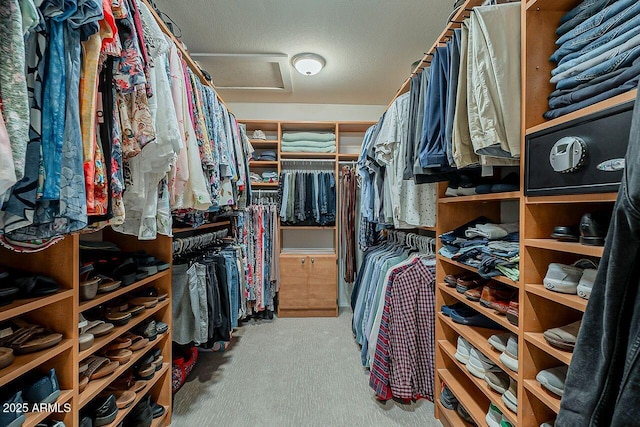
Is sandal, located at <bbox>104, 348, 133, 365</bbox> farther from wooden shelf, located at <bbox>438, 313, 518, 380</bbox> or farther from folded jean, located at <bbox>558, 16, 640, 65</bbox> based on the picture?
folded jean, located at <bbox>558, 16, 640, 65</bbox>

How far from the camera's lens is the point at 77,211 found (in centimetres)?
62

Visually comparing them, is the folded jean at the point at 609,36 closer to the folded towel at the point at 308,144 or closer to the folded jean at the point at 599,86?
the folded jean at the point at 599,86

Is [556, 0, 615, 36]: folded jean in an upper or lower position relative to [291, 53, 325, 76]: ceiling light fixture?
lower

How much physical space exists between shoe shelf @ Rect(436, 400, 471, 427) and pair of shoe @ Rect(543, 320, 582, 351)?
88 cm

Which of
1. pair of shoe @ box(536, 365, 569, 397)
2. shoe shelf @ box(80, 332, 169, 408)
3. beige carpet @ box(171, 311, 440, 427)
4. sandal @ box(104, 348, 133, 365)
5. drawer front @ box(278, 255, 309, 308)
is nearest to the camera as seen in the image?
pair of shoe @ box(536, 365, 569, 397)

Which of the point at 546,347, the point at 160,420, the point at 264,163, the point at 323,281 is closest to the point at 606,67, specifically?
the point at 546,347

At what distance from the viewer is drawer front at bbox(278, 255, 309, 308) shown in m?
3.15

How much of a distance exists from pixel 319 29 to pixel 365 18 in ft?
1.12

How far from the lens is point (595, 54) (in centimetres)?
76

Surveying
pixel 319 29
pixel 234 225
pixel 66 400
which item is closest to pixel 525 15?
pixel 319 29

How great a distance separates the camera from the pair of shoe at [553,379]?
851mm

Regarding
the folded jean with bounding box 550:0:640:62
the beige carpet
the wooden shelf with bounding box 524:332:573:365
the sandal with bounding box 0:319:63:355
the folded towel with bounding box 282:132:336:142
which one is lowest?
the beige carpet

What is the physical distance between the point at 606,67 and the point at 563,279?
1.90 feet

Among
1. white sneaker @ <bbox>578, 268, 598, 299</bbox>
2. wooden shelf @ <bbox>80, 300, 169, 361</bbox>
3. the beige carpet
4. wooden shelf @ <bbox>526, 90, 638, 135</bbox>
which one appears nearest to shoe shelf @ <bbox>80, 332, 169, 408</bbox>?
wooden shelf @ <bbox>80, 300, 169, 361</bbox>
